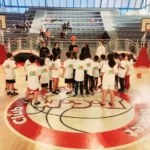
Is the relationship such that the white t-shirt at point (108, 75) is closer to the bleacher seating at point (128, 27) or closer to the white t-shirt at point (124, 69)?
the white t-shirt at point (124, 69)

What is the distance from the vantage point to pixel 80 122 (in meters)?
5.88

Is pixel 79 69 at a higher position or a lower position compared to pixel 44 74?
higher

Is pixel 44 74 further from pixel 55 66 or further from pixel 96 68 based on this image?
pixel 96 68

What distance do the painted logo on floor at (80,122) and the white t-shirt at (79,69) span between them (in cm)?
64

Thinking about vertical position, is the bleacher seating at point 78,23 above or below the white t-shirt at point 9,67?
above

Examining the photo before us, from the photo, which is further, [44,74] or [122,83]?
[122,83]

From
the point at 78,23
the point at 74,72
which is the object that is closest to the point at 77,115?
the point at 74,72

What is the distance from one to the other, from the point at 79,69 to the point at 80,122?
188 cm

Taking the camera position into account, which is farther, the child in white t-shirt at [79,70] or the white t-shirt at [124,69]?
the white t-shirt at [124,69]

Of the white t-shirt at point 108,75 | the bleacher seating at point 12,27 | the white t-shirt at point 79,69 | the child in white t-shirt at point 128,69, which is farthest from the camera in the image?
the bleacher seating at point 12,27

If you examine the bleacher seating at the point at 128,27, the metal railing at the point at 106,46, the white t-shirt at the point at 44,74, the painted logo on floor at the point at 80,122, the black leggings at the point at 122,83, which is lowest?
the painted logo on floor at the point at 80,122

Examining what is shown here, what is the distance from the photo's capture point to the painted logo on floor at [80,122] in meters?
5.04

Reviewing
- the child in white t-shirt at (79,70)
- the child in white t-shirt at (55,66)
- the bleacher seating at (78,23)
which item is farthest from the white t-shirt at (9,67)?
the bleacher seating at (78,23)

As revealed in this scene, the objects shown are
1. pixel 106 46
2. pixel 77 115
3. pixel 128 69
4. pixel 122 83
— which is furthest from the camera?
pixel 106 46
